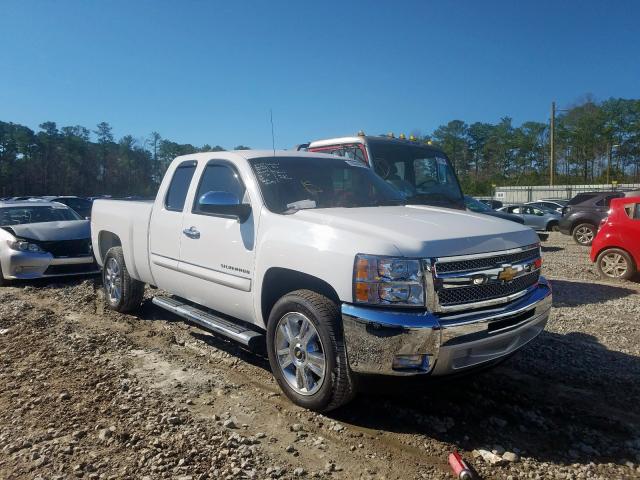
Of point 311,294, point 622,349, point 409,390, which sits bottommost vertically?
point 622,349

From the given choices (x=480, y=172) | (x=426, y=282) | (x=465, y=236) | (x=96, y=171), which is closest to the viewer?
(x=426, y=282)

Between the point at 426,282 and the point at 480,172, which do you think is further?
the point at 480,172

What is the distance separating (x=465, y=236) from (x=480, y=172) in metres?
82.4

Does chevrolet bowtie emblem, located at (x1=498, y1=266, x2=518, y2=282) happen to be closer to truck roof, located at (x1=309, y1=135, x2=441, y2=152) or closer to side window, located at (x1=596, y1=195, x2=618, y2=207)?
truck roof, located at (x1=309, y1=135, x2=441, y2=152)

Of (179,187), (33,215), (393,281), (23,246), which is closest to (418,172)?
(179,187)

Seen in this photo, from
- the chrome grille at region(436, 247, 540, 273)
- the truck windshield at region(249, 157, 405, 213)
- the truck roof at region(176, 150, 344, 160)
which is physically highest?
the truck roof at region(176, 150, 344, 160)

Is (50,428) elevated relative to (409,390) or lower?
lower

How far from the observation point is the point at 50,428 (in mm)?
3359

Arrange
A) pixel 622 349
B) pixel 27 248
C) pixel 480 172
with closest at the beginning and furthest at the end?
pixel 622 349
pixel 27 248
pixel 480 172

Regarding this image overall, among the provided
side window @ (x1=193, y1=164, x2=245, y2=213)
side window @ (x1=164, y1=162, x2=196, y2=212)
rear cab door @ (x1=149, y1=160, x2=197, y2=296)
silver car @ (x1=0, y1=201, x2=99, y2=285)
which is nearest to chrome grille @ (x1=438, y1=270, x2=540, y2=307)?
side window @ (x1=193, y1=164, x2=245, y2=213)

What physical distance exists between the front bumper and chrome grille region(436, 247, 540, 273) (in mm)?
7444

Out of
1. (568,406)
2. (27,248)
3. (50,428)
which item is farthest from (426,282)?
(27,248)

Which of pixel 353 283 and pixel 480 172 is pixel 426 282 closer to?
pixel 353 283

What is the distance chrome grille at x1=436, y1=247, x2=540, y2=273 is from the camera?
3082 millimetres
